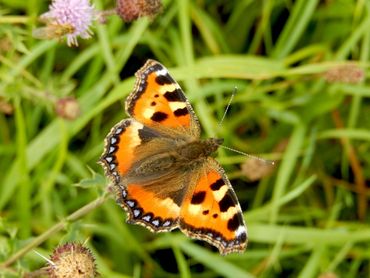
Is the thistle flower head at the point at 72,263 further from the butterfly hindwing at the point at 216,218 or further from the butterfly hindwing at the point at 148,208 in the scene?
the butterfly hindwing at the point at 216,218

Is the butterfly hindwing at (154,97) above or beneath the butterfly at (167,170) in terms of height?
above

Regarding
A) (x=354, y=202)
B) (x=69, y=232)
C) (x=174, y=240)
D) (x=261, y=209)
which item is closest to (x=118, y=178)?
(x=69, y=232)

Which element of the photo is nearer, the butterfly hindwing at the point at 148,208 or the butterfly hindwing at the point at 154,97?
the butterfly hindwing at the point at 148,208

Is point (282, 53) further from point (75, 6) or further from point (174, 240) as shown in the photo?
point (75, 6)

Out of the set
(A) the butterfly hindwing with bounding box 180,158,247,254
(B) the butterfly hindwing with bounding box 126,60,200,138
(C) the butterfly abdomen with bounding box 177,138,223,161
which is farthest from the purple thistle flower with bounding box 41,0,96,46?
(A) the butterfly hindwing with bounding box 180,158,247,254

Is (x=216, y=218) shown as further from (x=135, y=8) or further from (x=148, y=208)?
(x=135, y=8)

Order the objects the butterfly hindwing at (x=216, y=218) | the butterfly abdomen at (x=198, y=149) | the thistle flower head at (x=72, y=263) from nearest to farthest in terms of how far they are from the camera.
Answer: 1. the thistle flower head at (x=72, y=263)
2. the butterfly hindwing at (x=216, y=218)
3. the butterfly abdomen at (x=198, y=149)

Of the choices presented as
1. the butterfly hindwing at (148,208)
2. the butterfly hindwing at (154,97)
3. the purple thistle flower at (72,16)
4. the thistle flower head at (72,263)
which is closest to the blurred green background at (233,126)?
the purple thistle flower at (72,16)
